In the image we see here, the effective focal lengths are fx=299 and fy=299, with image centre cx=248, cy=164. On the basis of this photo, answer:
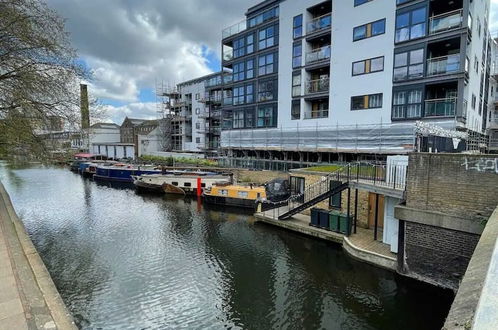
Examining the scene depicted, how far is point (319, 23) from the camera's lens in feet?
88.5

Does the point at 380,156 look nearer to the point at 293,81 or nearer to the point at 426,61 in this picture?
the point at 426,61

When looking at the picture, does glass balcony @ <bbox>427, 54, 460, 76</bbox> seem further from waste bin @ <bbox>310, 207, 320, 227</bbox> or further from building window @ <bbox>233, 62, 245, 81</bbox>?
building window @ <bbox>233, 62, 245, 81</bbox>

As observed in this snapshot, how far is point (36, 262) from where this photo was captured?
23.2 ft

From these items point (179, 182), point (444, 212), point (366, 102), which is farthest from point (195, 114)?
point (444, 212)

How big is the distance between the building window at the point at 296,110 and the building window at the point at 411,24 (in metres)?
9.81

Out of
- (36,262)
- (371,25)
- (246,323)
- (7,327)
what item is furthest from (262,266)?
(371,25)

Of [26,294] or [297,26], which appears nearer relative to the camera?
[26,294]

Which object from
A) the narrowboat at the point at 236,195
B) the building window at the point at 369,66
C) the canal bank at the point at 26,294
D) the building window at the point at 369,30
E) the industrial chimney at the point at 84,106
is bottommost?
the narrowboat at the point at 236,195

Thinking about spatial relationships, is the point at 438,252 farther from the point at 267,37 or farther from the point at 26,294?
the point at 267,37

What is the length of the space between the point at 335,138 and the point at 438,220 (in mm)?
16307

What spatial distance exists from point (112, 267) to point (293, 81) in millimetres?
22973

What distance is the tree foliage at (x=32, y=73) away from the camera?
9891 millimetres

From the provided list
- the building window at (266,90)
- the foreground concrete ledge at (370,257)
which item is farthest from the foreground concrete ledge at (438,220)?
the building window at (266,90)

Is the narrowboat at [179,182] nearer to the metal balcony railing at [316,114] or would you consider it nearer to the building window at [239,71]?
the metal balcony railing at [316,114]
